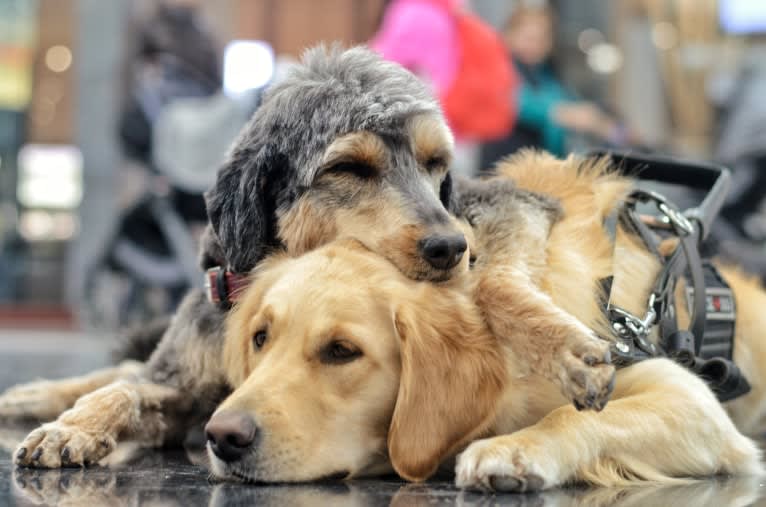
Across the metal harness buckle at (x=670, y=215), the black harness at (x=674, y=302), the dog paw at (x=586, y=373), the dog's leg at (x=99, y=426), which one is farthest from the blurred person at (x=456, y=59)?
the dog paw at (x=586, y=373)

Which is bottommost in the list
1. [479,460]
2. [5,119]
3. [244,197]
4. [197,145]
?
[5,119]

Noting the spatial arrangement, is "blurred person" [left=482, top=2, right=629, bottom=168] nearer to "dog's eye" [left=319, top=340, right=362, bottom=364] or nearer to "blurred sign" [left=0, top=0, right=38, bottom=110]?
"dog's eye" [left=319, top=340, right=362, bottom=364]

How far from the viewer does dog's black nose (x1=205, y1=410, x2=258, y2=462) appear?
97.2 inches

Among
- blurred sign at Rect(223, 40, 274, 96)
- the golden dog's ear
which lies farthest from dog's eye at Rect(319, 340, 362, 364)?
blurred sign at Rect(223, 40, 274, 96)

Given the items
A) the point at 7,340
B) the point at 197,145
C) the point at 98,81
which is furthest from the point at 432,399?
the point at 98,81

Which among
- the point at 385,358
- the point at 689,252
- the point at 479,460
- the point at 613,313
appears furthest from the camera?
the point at 689,252

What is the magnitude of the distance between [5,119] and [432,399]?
39.1ft

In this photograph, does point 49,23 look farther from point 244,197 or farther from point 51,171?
point 244,197

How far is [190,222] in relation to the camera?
9523 mm

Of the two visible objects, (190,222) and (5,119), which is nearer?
(190,222)

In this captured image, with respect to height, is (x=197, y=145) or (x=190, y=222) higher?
(x=197, y=145)

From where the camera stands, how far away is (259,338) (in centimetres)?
286

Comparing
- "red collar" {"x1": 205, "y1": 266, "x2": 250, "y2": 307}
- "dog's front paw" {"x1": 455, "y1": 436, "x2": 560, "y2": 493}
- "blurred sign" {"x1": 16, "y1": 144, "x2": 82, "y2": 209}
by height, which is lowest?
"blurred sign" {"x1": 16, "y1": 144, "x2": 82, "y2": 209}

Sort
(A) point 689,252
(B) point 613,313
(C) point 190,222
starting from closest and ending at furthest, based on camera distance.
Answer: (B) point 613,313, (A) point 689,252, (C) point 190,222
